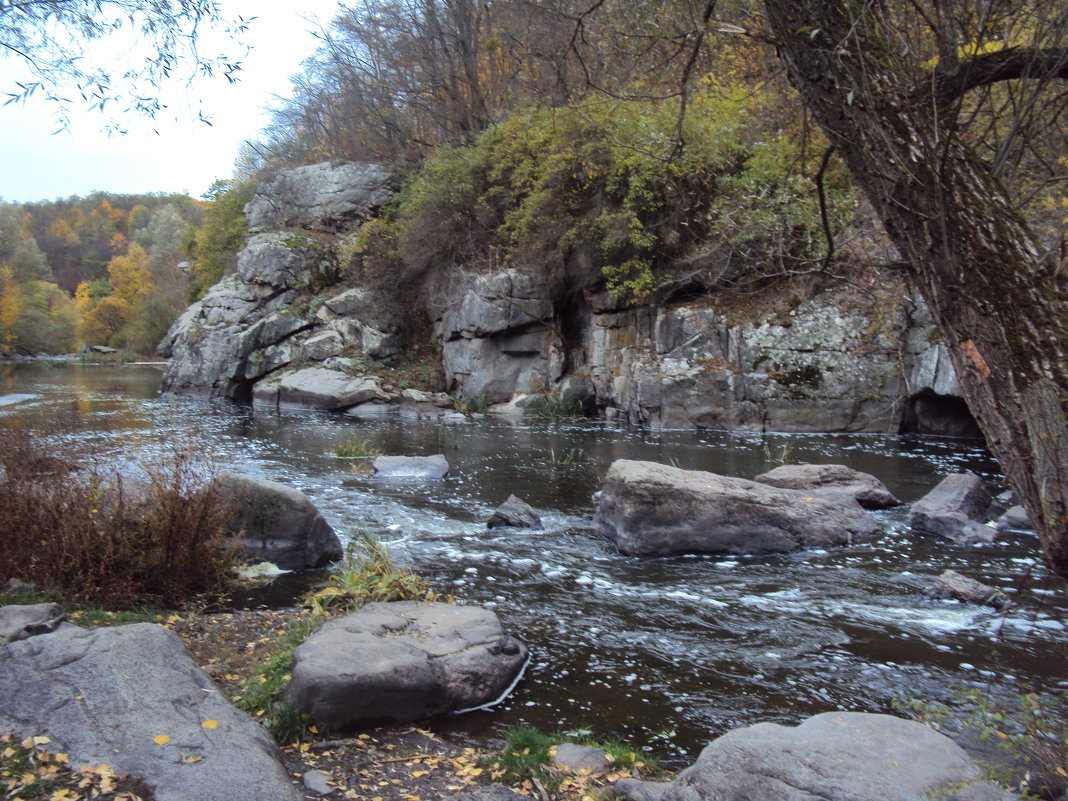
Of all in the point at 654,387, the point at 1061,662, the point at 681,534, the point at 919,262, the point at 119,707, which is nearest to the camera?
the point at 919,262

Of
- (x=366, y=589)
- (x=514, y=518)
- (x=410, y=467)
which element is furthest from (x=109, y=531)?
(x=410, y=467)

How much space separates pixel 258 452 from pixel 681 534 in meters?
9.29

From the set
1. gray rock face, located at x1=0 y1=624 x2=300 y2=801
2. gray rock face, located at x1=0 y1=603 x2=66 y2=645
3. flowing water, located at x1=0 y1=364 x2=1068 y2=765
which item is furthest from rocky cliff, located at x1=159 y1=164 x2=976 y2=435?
gray rock face, located at x1=0 y1=603 x2=66 y2=645

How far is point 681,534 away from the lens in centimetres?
882

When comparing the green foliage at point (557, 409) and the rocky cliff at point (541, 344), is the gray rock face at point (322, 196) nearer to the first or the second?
the rocky cliff at point (541, 344)

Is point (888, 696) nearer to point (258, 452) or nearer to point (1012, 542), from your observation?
point (1012, 542)

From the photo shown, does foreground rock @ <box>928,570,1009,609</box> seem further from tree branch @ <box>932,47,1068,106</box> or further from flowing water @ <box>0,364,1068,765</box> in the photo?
tree branch @ <box>932,47,1068,106</box>

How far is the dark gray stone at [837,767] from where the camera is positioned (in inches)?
128

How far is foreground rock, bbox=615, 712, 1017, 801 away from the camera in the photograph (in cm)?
326

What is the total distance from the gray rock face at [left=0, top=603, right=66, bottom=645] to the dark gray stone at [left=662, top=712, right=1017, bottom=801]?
3.74m

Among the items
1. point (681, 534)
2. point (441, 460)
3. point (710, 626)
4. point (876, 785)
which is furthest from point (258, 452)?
point (876, 785)

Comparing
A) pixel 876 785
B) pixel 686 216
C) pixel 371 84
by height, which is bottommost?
pixel 876 785

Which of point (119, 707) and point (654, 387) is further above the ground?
point (654, 387)

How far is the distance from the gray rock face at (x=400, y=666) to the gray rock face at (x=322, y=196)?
2724cm
